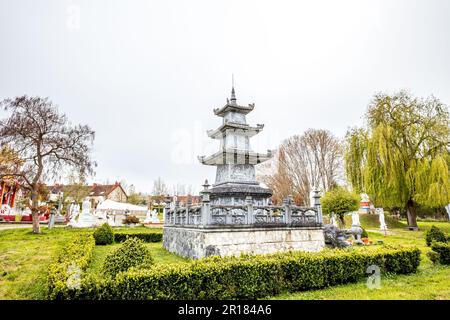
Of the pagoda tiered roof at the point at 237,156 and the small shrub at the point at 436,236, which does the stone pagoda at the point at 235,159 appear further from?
the small shrub at the point at 436,236

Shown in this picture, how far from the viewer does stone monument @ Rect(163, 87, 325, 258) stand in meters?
9.98

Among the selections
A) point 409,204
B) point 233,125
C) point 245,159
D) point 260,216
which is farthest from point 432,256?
point 409,204

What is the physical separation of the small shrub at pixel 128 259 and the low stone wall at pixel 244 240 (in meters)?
2.89

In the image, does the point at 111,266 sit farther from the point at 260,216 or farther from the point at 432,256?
the point at 432,256

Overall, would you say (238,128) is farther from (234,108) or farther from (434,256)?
(434,256)

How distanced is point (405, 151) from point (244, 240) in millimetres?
18865

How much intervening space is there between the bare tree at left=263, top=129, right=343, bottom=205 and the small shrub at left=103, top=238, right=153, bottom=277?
88.3 ft

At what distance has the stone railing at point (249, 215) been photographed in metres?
10.0

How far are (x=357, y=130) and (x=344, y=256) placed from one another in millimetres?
19897

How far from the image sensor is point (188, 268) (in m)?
6.14

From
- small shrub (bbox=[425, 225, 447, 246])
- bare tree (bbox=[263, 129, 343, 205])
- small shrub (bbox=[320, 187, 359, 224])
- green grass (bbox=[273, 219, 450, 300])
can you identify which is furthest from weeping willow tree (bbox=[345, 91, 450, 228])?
green grass (bbox=[273, 219, 450, 300])

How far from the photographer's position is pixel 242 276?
656 centimetres

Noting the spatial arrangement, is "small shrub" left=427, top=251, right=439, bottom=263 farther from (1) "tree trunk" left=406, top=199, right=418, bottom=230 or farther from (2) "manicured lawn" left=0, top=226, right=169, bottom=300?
(1) "tree trunk" left=406, top=199, right=418, bottom=230
